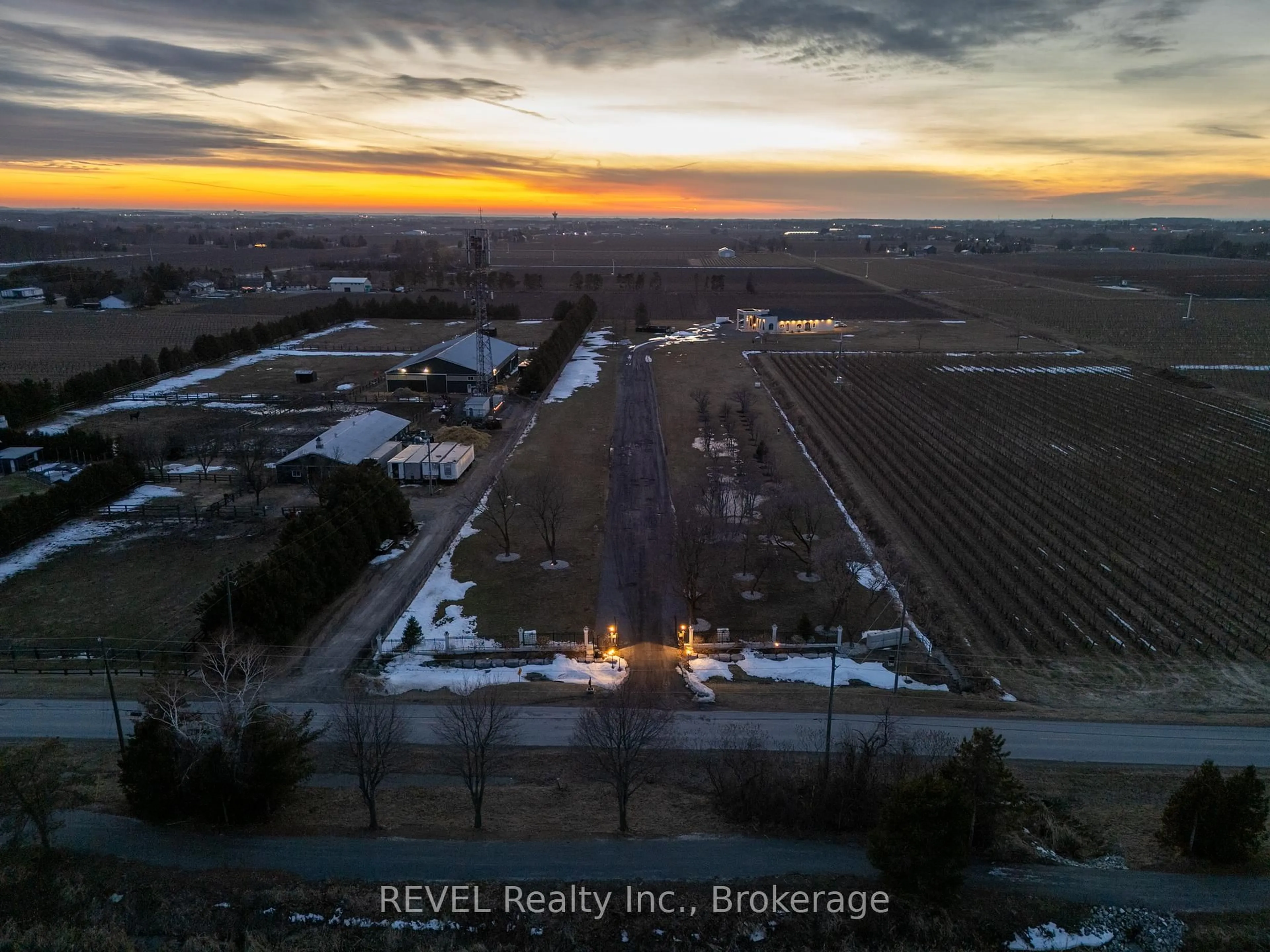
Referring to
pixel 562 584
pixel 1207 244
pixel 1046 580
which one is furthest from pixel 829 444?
pixel 1207 244

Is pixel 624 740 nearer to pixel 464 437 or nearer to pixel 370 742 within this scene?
pixel 370 742

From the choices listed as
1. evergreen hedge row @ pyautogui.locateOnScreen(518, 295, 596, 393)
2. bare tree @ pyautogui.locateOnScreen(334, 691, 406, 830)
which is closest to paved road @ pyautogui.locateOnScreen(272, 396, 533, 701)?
bare tree @ pyautogui.locateOnScreen(334, 691, 406, 830)

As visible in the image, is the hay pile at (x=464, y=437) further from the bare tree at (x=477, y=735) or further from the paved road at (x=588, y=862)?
the paved road at (x=588, y=862)

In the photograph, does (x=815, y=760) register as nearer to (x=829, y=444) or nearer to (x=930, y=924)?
(x=930, y=924)

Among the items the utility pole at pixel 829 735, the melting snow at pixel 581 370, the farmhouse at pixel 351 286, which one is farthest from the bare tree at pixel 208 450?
the farmhouse at pixel 351 286

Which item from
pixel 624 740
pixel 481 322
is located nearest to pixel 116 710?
pixel 624 740

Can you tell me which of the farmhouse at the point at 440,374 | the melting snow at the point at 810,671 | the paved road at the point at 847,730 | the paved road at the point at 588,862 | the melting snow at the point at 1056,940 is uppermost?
the farmhouse at the point at 440,374
